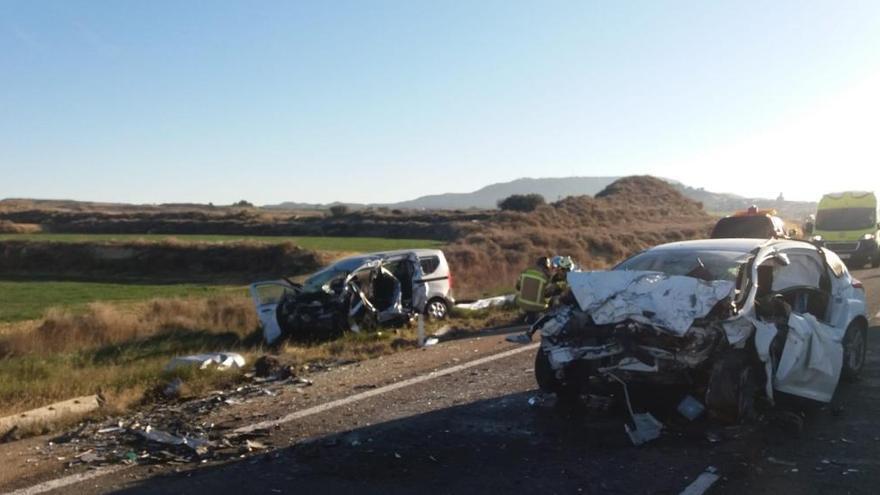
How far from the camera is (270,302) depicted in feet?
47.6

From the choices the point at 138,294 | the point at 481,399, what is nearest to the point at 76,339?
the point at 481,399

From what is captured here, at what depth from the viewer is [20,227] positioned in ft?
245

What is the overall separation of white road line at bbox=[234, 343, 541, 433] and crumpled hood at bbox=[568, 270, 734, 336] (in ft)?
8.40

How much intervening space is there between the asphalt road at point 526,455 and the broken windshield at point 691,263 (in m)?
1.40

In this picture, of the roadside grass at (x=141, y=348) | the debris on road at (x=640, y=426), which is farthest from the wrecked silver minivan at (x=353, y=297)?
the debris on road at (x=640, y=426)

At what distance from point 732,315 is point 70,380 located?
317 inches

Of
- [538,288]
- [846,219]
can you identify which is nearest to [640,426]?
[538,288]

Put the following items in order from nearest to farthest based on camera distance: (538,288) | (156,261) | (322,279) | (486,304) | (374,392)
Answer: (374,392)
(538,288)
(322,279)
(486,304)
(156,261)

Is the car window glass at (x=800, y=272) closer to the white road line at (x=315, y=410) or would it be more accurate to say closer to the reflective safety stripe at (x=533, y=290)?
the white road line at (x=315, y=410)

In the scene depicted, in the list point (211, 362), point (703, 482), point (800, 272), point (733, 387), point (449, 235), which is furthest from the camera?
point (449, 235)

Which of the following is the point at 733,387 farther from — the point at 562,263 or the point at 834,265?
the point at 562,263

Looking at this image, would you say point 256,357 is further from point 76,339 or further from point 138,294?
point 138,294

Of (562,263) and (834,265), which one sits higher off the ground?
(834,265)

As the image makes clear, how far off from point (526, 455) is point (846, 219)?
23453mm
